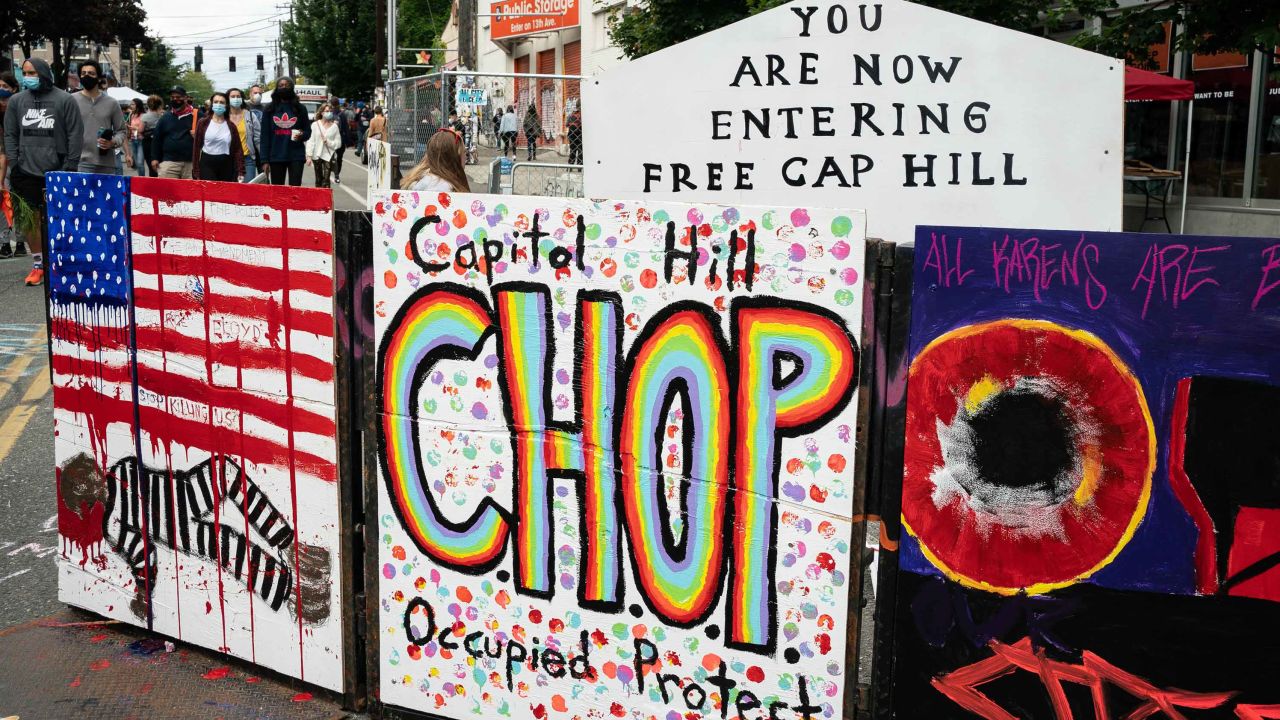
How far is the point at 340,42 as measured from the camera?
70.5 m

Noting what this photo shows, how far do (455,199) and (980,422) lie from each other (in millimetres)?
1563

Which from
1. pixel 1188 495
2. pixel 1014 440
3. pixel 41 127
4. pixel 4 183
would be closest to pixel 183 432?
pixel 1014 440

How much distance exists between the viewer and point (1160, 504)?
2.66 meters

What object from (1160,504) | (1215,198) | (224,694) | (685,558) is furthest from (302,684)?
(1215,198)

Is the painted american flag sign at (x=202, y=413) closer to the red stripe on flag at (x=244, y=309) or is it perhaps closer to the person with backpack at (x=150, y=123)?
the red stripe on flag at (x=244, y=309)

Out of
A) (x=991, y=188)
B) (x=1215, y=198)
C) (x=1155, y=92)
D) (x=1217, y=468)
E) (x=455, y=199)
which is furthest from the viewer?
(x=1215, y=198)

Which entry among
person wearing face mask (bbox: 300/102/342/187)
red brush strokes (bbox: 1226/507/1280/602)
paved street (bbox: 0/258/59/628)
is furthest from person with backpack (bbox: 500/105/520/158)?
red brush strokes (bbox: 1226/507/1280/602)

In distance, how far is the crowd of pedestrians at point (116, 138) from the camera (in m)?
11.5

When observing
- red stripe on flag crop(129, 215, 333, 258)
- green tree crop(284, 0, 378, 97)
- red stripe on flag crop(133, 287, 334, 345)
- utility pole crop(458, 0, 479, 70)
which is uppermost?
green tree crop(284, 0, 378, 97)

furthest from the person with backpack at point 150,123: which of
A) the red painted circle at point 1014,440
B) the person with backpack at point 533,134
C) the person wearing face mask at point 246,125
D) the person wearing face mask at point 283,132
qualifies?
the red painted circle at point 1014,440

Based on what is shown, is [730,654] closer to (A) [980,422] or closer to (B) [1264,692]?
(A) [980,422]

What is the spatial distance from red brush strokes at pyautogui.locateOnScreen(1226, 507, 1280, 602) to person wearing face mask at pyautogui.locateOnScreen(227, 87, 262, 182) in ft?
54.5

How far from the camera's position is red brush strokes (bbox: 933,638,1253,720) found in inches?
107

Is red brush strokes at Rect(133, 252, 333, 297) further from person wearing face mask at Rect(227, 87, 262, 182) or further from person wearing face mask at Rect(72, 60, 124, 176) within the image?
person wearing face mask at Rect(227, 87, 262, 182)
